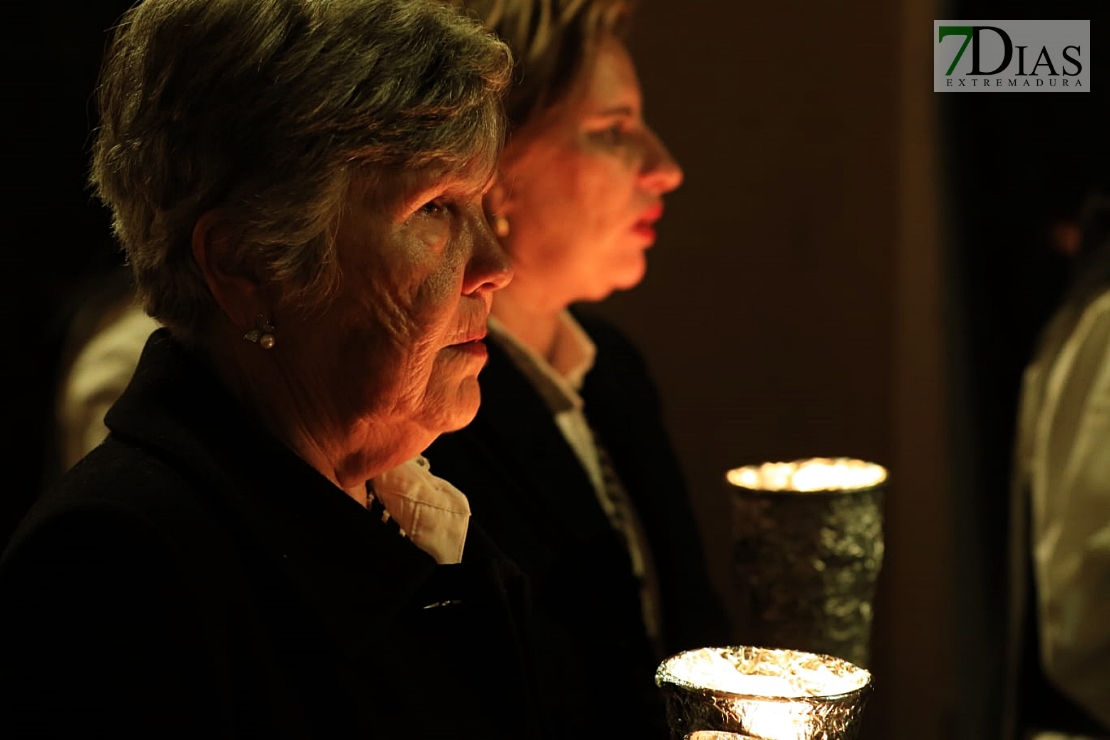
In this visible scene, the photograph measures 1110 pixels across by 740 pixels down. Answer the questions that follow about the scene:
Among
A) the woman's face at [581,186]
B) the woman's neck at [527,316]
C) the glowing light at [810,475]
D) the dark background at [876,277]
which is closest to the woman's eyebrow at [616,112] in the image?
the woman's face at [581,186]

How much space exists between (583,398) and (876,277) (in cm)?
127

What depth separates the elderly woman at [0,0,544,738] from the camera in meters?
1.09

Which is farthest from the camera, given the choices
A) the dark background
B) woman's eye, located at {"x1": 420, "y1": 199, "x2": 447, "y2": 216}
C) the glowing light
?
the dark background

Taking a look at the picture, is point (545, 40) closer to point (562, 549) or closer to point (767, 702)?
point (562, 549)

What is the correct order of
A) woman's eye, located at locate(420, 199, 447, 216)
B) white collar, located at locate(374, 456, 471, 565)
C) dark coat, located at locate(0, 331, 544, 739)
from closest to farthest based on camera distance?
dark coat, located at locate(0, 331, 544, 739) < woman's eye, located at locate(420, 199, 447, 216) < white collar, located at locate(374, 456, 471, 565)

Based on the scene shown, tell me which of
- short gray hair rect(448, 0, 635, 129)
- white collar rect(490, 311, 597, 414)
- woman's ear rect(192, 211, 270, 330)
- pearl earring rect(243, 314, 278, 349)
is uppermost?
short gray hair rect(448, 0, 635, 129)

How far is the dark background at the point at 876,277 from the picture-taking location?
3.14 meters

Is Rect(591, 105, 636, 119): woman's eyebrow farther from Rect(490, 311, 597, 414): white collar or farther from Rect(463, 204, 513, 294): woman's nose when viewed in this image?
Rect(463, 204, 513, 294): woman's nose

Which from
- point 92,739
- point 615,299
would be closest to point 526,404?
point 92,739

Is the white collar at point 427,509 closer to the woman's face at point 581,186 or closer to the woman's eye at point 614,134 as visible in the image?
the woman's face at point 581,186

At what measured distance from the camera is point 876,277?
3234mm

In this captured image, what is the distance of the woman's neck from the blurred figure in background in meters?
0.86

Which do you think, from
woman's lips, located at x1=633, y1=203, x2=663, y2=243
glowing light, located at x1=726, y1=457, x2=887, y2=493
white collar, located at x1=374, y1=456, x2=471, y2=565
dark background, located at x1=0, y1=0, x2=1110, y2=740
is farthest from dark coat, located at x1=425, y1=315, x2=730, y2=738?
dark background, located at x1=0, y1=0, x2=1110, y2=740

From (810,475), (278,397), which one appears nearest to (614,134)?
(810,475)
